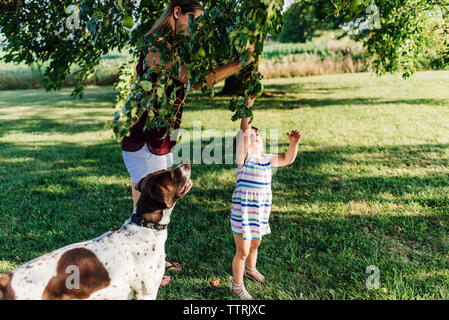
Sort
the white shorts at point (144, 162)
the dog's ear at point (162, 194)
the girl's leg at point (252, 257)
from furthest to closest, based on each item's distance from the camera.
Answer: the girl's leg at point (252, 257), the white shorts at point (144, 162), the dog's ear at point (162, 194)

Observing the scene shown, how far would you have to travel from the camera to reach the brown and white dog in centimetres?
210

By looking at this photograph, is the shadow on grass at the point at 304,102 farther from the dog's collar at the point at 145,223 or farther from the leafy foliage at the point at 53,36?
the dog's collar at the point at 145,223

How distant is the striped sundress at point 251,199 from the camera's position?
292 centimetres

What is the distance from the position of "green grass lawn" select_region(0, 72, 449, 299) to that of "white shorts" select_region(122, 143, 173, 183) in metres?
0.68

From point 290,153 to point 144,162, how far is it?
4.52 ft

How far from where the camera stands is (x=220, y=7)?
1.85 meters

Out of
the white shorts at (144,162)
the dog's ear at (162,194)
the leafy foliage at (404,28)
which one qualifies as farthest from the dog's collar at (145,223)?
the leafy foliage at (404,28)

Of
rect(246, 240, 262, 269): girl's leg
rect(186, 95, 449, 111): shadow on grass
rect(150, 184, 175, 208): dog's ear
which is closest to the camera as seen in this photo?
rect(150, 184, 175, 208): dog's ear

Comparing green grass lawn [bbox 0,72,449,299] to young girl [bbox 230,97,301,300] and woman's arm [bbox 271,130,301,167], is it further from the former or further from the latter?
woman's arm [bbox 271,130,301,167]

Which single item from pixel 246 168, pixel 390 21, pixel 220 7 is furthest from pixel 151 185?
pixel 390 21

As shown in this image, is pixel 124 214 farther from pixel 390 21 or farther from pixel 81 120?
pixel 81 120

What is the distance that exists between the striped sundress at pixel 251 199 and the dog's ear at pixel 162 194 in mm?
693

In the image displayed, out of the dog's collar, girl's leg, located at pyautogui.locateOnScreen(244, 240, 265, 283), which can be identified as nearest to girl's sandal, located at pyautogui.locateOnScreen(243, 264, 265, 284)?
girl's leg, located at pyautogui.locateOnScreen(244, 240, 265, 283)
